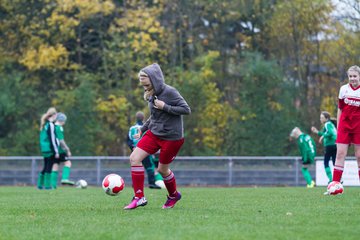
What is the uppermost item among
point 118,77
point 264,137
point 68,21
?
point 68,21

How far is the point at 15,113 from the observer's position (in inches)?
1443

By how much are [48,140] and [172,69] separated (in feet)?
52.6

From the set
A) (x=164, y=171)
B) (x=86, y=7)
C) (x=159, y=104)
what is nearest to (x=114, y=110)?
(x=86, y=7)

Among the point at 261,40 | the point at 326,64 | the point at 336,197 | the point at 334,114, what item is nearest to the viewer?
the point at 336,197

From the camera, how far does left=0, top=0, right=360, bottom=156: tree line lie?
3528 centimetres

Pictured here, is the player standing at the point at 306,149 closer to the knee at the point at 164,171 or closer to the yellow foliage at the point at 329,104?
the yellow foliage at the point at 329,104

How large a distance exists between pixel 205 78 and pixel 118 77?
4218mm

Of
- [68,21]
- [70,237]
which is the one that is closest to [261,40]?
[68,21]

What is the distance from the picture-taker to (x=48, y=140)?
852 inches

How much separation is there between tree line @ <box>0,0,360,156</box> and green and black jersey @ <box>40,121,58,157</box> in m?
13.2

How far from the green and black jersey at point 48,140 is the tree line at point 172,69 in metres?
13.2

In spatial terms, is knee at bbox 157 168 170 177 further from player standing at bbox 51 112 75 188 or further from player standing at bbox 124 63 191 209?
player standing at bbox 51 112 75 188

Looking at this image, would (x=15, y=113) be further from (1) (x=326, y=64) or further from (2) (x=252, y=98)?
(1) (x=326, y=64)

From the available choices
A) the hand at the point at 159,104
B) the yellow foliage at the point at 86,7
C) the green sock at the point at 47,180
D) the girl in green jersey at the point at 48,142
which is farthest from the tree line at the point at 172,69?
the hand at the point at 159,104
